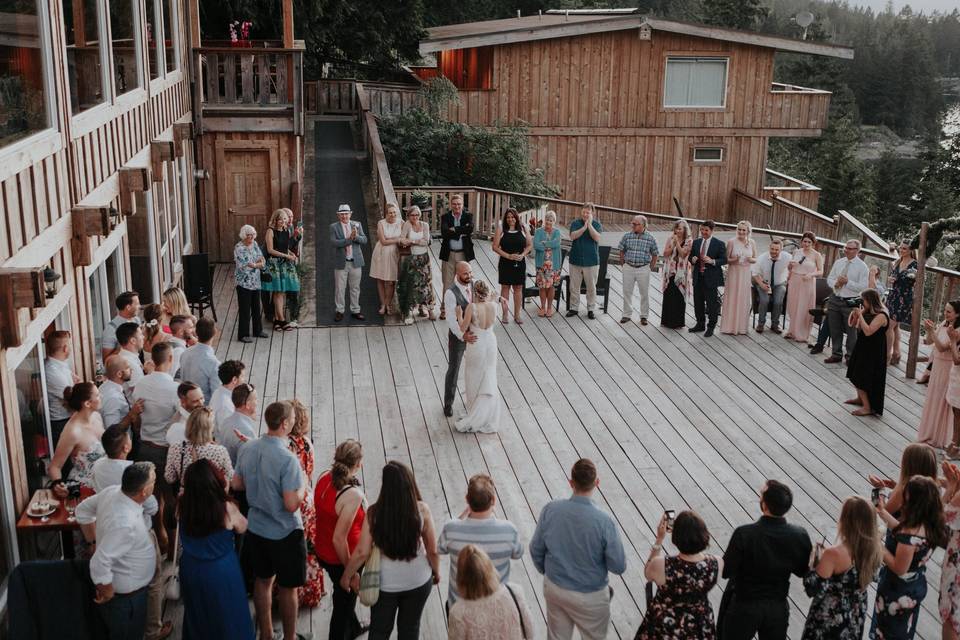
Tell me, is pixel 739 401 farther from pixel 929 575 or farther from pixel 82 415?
pixel 82 415

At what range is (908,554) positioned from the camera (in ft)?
16.7

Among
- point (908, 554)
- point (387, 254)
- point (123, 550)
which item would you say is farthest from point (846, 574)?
point (387, 254)

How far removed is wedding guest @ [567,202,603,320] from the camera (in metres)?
12.0

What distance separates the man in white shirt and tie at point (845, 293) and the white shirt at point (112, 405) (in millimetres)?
7363

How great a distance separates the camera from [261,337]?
448 inches

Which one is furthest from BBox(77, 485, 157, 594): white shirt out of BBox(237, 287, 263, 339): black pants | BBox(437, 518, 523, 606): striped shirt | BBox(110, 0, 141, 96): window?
BBox(237, 287, 263, 339): black pants

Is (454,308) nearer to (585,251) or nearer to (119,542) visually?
(585,251)

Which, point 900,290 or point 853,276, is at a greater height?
point 853,276

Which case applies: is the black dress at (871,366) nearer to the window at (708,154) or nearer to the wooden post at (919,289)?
the wooden post at (919,289)

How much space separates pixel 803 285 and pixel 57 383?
8434 mm

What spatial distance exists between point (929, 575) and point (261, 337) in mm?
7586

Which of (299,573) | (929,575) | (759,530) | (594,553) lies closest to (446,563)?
(299,573)

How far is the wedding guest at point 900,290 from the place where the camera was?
1098 centimetres

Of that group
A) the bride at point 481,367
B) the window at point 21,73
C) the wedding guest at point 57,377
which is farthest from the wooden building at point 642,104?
the wedding guest at point 57,377
